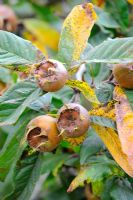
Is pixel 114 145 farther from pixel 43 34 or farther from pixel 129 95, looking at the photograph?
pixel 43 34

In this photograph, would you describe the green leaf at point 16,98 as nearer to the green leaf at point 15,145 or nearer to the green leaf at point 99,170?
the green leaf at point 15,145

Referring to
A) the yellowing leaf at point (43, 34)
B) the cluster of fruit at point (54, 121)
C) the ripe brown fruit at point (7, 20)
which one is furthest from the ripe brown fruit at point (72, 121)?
the yellowing leaf at point (43, 34)

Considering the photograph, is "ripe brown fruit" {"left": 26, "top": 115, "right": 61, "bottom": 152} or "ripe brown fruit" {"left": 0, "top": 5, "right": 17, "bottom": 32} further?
"ripe brown fruit" {"left": 0, "top": 5, "right": 17, "bottom": 32}

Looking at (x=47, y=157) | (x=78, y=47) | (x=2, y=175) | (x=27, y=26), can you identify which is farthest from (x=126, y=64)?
(x=27, y=26)

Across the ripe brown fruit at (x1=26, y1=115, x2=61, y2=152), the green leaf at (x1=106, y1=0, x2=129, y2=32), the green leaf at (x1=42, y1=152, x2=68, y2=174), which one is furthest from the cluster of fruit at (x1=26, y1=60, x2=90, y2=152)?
the green leaf at (x1=106, y1=0, x2=129, y2=32)

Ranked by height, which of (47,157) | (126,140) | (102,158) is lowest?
(47,157)

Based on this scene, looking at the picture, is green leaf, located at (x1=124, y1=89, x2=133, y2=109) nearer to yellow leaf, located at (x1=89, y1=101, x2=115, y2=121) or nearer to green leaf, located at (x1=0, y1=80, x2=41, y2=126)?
yellow leaf, located at (x1=89, y1=101, x2=115, y2=121)

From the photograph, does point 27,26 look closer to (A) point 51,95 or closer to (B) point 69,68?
(A) point 51,95
